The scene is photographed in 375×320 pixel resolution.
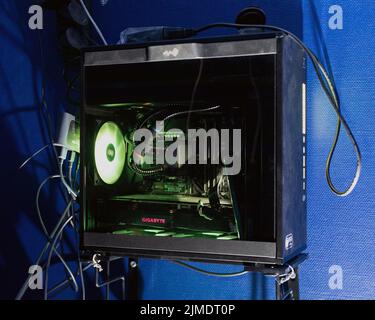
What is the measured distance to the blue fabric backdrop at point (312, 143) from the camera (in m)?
1.17

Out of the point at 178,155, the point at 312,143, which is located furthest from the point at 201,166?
the point at 312,143

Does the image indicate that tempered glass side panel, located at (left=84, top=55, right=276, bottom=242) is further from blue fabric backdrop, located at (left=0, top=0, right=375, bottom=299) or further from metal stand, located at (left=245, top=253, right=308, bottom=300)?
blue fabric backdrop, located at (left=0, top=0, right=375, bottom=299)

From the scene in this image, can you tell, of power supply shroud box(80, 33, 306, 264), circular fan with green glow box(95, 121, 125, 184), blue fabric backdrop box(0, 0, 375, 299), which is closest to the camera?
power supply shroud box(80, 33, 306, 264)

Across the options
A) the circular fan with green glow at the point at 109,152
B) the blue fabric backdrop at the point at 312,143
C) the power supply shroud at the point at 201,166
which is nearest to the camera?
the power supply shroud at the point at 201,166

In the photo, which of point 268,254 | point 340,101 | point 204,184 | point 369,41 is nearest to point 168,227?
point 204,184

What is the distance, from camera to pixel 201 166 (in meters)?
0.98

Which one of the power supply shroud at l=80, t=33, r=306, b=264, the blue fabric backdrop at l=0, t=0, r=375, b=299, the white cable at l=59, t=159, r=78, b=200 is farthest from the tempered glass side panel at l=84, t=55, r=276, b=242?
the blue fabric backdrop at l=0, t=0, r=375, b=299

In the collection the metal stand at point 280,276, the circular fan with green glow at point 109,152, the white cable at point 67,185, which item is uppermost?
the circular fan with green glow at point 109,152

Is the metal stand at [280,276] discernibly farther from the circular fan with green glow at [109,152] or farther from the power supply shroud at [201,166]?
the circular fan with green glow at [109,152]

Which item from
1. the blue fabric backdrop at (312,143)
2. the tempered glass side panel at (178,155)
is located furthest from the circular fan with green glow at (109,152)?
the blue fabric backdrop at (312,143)

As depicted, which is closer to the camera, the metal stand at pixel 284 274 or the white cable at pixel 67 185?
the metal stand at pixel 284 274

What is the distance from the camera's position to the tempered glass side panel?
887mm

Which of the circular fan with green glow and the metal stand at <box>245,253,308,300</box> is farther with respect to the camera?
the circular fan with green glow

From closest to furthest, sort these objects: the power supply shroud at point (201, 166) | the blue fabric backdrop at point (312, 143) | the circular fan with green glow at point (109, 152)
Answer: the power supply shroud at point (201, 166)
the circular fan with green glow at point (109, 152)
the blue fabric backdrop at point (312, 143)
